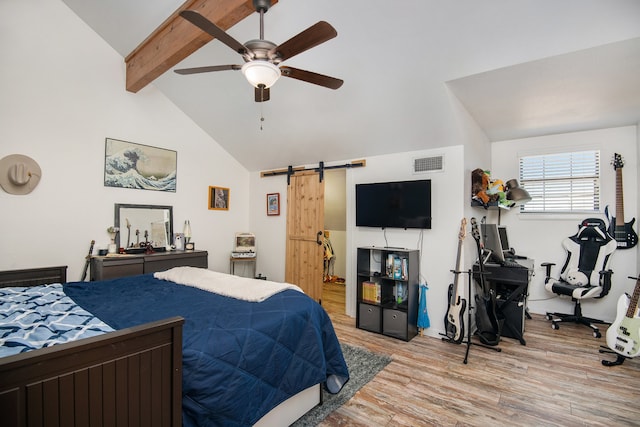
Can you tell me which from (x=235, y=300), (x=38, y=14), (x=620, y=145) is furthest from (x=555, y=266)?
(x=38, y=14)

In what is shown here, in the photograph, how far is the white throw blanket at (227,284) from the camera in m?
2.21

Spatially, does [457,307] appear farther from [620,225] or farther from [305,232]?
[620,225]

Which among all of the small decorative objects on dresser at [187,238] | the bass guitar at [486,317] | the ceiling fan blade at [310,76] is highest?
the ceiling fan blade at [310,76]

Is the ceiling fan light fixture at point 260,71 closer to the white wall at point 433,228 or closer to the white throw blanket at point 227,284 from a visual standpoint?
the white throw blanket at point 227,284

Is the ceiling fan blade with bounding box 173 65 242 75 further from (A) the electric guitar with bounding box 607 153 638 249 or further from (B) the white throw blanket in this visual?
(A) the electric guitar with bounding box 607 153 638 249

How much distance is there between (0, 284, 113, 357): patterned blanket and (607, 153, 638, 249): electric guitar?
5411mm

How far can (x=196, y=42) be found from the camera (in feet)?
9.03

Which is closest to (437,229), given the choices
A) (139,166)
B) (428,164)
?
(428,164)

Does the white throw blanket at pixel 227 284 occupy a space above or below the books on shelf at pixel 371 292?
above

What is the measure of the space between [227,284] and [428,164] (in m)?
2.65

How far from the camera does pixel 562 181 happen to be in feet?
14.4

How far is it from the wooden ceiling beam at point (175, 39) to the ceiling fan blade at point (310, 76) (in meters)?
0.52

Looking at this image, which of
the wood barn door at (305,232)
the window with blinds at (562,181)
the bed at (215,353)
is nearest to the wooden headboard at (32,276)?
the bed at (215,353)

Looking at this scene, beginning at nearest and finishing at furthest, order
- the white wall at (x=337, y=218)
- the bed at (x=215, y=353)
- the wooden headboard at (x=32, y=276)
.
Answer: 1. the bed at (x=215, y=353)
2. the wooden headboard at (x=32, y=276)
3. the white wall at (x=337, y=218)
